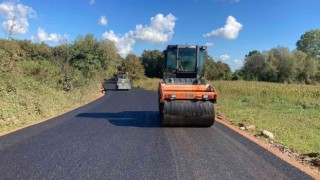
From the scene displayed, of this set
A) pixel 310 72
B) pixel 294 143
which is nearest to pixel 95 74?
pixel 294 143

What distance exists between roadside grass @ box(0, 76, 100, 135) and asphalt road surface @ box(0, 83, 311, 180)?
5.57 feet

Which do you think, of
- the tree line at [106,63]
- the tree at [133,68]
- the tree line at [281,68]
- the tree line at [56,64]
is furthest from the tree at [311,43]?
the tree line at [56,64]

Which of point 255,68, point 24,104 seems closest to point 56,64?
point 24,104

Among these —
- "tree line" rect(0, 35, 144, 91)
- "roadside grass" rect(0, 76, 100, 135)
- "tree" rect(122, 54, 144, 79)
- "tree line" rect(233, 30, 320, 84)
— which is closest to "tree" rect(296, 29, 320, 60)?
"tree line" rect(233, 30, 320, 84)

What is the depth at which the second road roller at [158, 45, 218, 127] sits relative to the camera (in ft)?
40.9

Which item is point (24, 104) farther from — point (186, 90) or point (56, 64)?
point (56, 64)

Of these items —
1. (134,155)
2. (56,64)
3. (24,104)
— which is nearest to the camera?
(134,155)

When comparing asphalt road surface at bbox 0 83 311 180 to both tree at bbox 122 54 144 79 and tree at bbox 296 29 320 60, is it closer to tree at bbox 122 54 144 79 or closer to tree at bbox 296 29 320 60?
tree at bbox 122 54 144 79

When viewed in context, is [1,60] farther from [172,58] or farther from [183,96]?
[183,96]

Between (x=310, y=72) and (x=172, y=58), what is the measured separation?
7149 cm

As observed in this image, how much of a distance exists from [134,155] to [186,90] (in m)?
5.43

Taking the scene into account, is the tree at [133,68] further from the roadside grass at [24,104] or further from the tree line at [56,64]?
the roadside grass at [24,104]

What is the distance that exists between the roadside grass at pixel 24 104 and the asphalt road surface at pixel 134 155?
170cm

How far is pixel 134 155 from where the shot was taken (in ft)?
27.0
